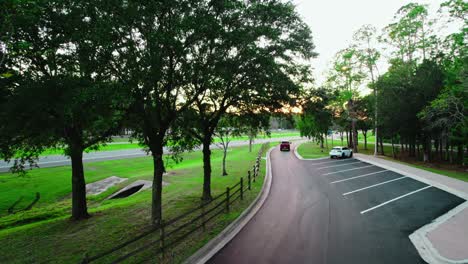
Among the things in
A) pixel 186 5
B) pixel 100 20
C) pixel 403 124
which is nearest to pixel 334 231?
pixel 186 5

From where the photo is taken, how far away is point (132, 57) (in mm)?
6676

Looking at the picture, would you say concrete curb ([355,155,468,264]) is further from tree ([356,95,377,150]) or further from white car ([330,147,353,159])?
tree ([356,95,377,150])

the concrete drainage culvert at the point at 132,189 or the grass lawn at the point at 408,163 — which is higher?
the grass lawn at the point at 408,163

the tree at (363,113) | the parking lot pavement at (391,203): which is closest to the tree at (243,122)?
the parking lot pavement at (391,203)

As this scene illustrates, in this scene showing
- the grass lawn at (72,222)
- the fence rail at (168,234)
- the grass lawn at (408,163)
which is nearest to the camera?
the fence rail at (168,234)

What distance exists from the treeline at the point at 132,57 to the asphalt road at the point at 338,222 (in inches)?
173

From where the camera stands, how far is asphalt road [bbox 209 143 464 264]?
6.55 m

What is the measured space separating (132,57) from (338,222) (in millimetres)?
9184

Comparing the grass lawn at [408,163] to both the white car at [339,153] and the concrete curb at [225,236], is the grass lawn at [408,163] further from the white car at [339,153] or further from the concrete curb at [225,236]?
the concrete curb at [225,236]

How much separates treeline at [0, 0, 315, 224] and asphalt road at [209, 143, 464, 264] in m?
4.40

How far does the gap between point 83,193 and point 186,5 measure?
10562 millimetres

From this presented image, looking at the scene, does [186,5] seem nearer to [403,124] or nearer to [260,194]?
[260,194]

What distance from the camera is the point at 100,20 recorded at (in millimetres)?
5973

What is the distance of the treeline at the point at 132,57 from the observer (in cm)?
632
